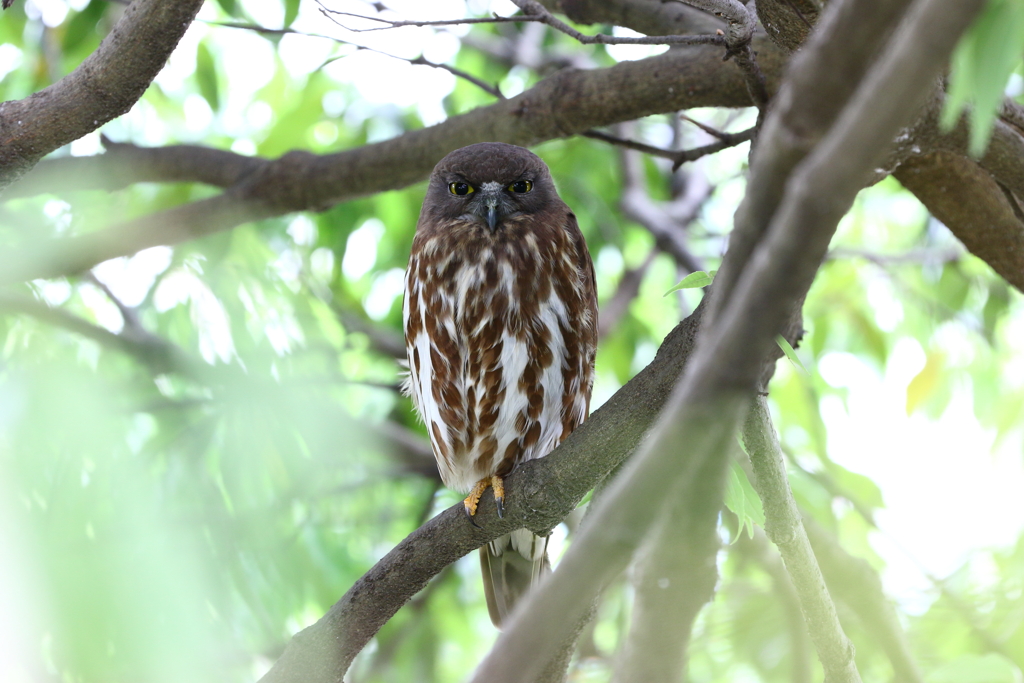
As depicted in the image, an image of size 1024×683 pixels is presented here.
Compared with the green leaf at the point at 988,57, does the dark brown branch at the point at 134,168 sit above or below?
above

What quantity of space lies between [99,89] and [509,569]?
2.25 meters

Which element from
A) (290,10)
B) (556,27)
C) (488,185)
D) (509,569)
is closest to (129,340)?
(290,10)

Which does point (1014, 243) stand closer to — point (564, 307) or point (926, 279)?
point (564, 307)

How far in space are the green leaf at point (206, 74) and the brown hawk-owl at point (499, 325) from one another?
1.35 metres

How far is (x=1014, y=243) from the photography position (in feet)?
10.3

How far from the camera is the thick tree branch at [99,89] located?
2.56 meters

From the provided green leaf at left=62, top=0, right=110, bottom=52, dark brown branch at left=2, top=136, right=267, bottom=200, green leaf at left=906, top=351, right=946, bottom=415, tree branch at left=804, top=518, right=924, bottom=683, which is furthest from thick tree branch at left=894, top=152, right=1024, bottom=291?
green leaf at left=62, top=0, right=110, bottom=52

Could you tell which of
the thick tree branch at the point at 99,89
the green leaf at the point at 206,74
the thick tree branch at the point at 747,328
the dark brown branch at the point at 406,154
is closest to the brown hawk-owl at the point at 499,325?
the dark brown branch at the point at 406,154

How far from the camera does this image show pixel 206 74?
416 centimetres

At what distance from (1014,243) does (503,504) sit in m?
2.05

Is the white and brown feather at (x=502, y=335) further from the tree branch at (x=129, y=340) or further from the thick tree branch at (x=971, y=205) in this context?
the thick tree branch at (x=971, y=205)

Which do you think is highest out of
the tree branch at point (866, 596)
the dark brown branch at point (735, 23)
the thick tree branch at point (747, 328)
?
the dark brown branch at point (735, 23)

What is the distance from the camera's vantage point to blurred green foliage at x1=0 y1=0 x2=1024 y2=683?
2.05 m

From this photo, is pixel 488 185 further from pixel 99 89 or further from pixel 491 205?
pixel 99 89
